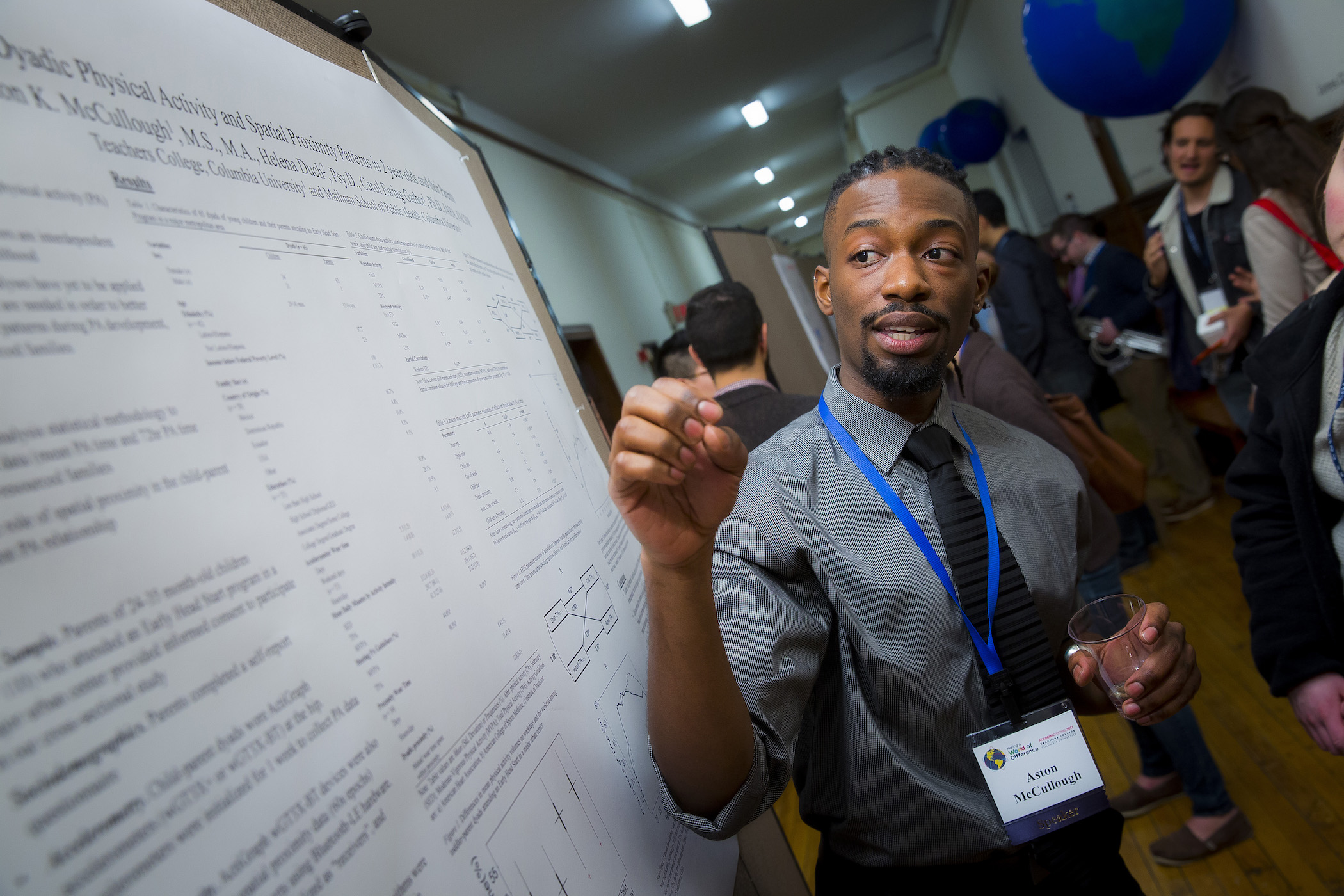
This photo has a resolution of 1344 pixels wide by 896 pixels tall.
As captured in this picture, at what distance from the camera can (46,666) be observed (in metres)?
0.33

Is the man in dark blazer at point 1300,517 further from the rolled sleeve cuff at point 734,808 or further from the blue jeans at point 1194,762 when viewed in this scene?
the rolled sleeve cuff at point 734,808

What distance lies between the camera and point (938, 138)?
7.18 metres

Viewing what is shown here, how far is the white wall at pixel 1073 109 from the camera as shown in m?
Result: 2.88

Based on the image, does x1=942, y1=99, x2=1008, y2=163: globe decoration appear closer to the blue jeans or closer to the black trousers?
the blue jeans

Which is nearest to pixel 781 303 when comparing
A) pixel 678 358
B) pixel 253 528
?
pixel 678 358

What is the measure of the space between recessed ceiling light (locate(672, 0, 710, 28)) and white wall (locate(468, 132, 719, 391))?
1600 millimetres

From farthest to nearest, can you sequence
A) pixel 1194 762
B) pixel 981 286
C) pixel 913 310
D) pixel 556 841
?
pixel 1194 762 → pixel 981 286 → pixel 913 310 → pixel 556 841

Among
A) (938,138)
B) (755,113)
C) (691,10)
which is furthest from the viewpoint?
(755,113)

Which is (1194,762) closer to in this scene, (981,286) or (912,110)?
(981,286)

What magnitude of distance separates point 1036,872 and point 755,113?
25.6 ft

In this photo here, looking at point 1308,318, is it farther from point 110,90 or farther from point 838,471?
point 110,90

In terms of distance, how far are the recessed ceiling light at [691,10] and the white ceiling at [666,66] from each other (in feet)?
0.74

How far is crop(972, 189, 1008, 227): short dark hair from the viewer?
11.6ft

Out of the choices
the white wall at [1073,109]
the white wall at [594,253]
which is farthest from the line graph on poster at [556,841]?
the white wall at [1073,109]
